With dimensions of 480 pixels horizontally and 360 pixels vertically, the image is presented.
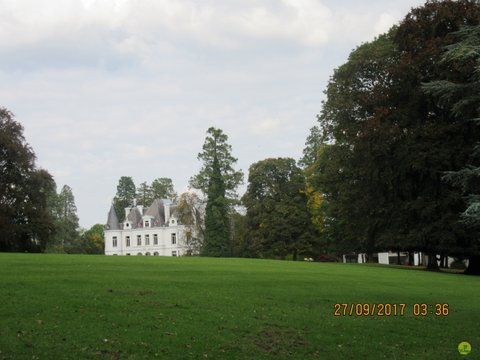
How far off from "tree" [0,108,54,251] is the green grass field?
110 feet

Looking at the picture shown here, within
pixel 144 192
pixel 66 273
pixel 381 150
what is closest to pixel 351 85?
pixel 381 150

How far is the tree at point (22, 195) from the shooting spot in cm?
5222

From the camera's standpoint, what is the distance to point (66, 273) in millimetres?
20219

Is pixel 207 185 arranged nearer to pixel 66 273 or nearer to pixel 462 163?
pixel 462 163

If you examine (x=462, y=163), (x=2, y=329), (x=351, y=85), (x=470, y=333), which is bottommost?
(x=470, y=333)

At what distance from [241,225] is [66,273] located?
55024 mm

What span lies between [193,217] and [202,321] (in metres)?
61.8

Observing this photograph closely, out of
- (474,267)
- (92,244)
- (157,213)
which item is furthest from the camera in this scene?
(92,244)

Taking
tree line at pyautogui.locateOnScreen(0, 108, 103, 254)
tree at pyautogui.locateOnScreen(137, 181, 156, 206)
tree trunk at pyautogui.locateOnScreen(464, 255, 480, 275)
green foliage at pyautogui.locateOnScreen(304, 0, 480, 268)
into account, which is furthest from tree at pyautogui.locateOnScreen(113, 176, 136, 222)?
tree trunk at pyautogui.locateOnScreen(464, 255, 480, 275)

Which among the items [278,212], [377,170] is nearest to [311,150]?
[278,212]

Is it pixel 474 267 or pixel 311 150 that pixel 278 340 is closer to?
pixel 474 267

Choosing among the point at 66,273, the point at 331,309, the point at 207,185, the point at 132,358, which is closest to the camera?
the point at 132,358

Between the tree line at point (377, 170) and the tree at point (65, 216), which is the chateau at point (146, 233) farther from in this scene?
the tree line at point (377, 170)

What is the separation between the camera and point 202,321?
A: 44.8 feet
